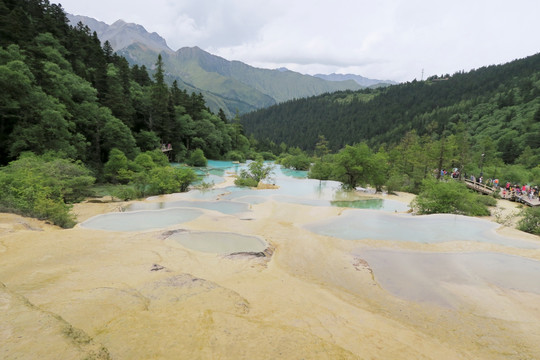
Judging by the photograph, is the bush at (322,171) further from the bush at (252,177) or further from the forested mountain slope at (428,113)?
the forested mountain slope at (428,113)

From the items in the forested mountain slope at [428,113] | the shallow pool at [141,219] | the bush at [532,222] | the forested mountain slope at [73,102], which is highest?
the forested mountain slope at [428,113]

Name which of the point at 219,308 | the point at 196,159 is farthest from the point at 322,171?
the point at 219,308

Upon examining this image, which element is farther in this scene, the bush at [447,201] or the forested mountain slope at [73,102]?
the forested mountain slope at [73,102]

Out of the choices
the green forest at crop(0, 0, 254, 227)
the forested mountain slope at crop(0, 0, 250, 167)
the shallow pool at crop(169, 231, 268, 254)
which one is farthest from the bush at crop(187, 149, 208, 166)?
the shallow pool at crop(169, 231, 268, 254)

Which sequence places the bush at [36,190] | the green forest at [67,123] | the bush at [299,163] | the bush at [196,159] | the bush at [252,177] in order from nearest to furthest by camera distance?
the bush at [36,190], the green forest at [67,123], the bush at [252,177], the bush at [196,159], the bush at [299,163]

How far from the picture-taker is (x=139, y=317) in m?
5.59

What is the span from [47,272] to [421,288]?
12.0 meters

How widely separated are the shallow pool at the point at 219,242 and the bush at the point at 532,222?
16672mm

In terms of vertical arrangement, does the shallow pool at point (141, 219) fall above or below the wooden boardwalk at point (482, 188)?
below

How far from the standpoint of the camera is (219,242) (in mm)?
12688

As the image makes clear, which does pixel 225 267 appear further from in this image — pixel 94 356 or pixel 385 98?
pixel 385 98

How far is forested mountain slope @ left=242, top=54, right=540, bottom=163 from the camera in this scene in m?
69.6

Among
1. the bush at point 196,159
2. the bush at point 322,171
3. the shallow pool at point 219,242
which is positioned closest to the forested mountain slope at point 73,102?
the bush at point 196,159

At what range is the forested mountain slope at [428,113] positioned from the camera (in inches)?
2741
